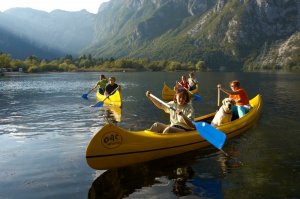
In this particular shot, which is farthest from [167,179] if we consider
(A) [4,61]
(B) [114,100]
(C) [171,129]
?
(A) [4,61]

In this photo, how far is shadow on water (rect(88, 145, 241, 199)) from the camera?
12.0 meters

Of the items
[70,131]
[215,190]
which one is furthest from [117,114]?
[215,190]

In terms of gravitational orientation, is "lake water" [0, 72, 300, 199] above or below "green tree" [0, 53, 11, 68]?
below

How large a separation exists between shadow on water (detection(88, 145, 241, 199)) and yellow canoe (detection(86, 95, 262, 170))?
17.1 inches

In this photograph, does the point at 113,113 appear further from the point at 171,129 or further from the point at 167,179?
the point at 167,179

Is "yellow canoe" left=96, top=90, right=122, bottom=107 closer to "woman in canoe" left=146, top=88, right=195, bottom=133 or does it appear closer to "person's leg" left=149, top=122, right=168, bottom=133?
"woman in canoe" left=146, top=88, right=195, bottom=133

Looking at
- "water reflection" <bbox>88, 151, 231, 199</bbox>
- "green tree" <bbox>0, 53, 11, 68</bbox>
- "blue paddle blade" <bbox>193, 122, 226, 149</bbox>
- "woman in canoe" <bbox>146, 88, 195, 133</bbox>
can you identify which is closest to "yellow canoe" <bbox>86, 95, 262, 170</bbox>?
"woman in canoe" <bbox>146, 88, 195, 133</bbox>

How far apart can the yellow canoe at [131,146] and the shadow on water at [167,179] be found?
0.44 metres

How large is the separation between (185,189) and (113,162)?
113 inches

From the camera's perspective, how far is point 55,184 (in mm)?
12820

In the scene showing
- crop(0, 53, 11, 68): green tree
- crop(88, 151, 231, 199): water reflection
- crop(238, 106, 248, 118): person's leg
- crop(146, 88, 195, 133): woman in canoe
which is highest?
crop(0, 53, 11, 68): green tree

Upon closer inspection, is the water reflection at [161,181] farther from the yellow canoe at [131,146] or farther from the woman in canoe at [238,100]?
the woman in canoe at [238,100]

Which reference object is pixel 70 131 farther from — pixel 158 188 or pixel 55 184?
pixel 158 188

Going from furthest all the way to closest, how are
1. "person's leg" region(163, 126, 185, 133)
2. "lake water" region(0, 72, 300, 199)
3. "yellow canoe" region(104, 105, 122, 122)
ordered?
1. "yellow canoe" region(104, 105, 122, 122)
2. "person's leg" region(163, 126, 185, 133)
3. "lake water" region(0, 72, 300, 199)
